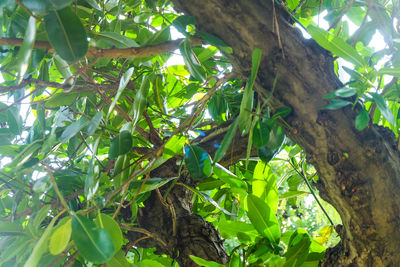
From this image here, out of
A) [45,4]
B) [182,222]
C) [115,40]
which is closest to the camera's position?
[45,4]

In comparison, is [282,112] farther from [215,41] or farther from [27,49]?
[27,49]

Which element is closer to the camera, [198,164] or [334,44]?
[334,44]

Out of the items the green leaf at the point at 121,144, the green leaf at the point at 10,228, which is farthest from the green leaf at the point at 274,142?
the green leaf at the point at 10,228

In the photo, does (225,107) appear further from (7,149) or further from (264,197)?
(7,149)

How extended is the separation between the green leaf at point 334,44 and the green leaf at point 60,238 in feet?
1.48

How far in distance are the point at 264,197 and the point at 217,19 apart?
1.19ft

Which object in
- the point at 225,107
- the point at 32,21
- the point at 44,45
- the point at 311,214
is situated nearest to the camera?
the point at 32,21

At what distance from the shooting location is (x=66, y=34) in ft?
1.58

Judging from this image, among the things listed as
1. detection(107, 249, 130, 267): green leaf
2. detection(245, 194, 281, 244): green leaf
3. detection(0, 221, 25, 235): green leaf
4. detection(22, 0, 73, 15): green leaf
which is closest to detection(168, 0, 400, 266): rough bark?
detection(245, 194, 281, 244): green leaf

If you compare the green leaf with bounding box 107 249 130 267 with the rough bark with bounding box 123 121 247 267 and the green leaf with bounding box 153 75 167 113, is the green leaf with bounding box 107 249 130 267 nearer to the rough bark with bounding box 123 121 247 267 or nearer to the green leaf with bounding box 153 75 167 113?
the rough bark with bounding box 123 121 247 267

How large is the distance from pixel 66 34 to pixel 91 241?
27cm

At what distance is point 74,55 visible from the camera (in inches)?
19.3

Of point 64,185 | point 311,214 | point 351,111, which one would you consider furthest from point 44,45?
point 311,214

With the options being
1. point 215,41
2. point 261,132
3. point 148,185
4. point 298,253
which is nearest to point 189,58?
point 215,41
